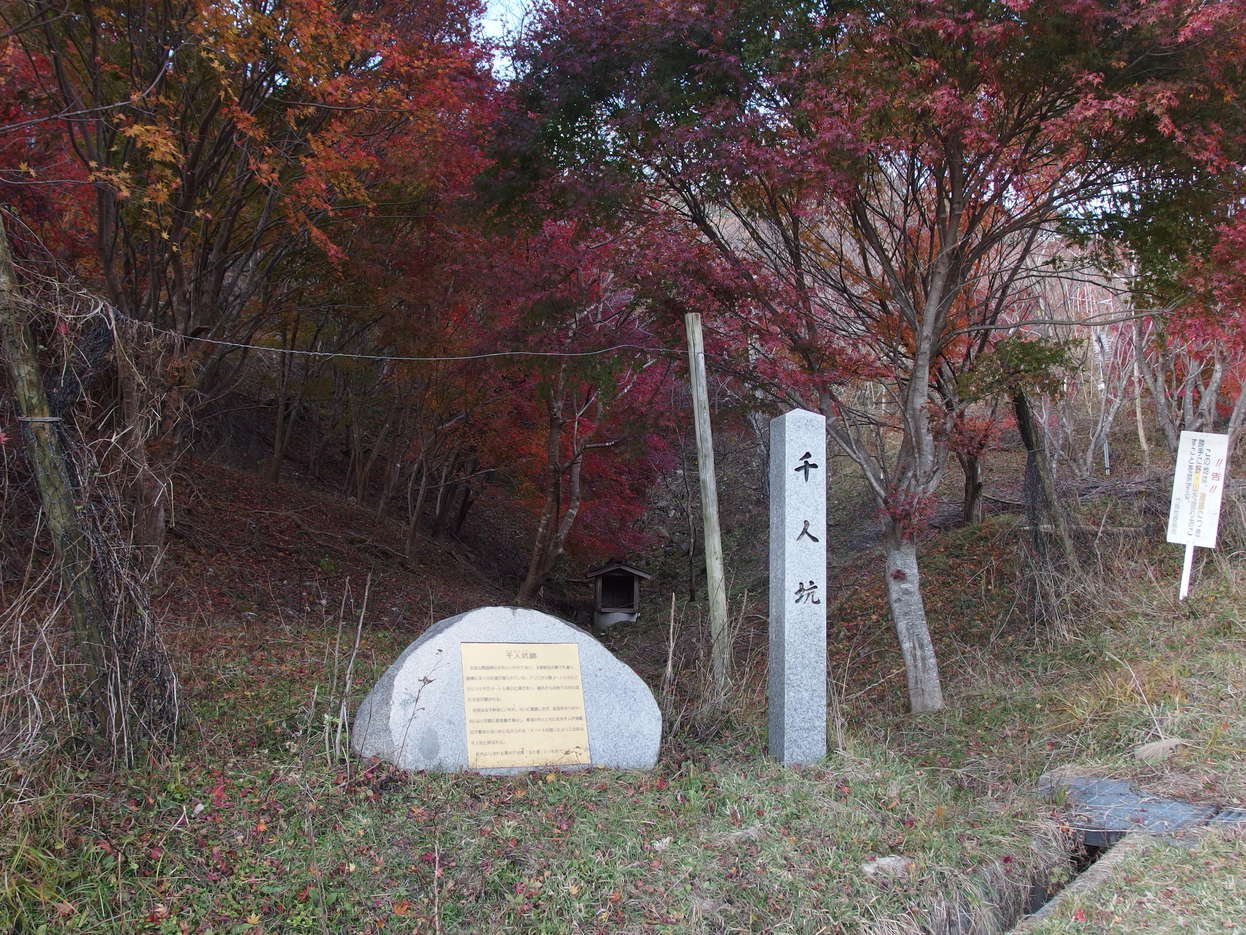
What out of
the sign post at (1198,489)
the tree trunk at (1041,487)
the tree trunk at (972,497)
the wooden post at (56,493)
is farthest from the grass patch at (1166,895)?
the tree trunk at (972,497)

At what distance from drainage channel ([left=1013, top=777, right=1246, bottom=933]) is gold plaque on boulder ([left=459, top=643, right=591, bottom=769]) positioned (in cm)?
269

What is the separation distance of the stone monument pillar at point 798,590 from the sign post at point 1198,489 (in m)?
4.50

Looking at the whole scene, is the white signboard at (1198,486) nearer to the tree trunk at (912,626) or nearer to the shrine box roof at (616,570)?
the tree trunk at (912,626)

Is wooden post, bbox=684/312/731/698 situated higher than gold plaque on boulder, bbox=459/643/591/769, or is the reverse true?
wooden post, bbox=684/312/731/698

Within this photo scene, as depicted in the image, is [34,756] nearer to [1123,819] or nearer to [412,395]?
[1123,819]

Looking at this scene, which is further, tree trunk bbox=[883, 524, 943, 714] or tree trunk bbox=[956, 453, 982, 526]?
tree trunk bbox=[956, 453, 982, 526]

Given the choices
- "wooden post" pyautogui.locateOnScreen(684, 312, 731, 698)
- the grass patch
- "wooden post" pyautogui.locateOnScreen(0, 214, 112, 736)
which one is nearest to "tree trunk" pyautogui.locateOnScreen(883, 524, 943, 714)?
"wooden post" pyautogui.locateOnScreen(684, 312, 731, 698)

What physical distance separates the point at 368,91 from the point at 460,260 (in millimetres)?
3688

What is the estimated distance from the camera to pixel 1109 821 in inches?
201

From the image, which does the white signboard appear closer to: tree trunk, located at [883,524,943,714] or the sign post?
the sign post

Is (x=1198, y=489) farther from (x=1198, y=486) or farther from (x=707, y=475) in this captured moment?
(x=707, y=475)

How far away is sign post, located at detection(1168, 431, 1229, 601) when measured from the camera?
862 centimetres

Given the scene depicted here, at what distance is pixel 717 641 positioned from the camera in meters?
7.06

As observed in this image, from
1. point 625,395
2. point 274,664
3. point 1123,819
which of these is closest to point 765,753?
point 1123,819
